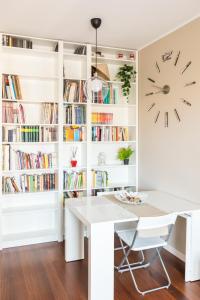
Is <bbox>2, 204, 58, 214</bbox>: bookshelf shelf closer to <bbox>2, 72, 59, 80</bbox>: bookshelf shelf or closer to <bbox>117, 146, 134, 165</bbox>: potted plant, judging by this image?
<bbox>117, 146, 134, 165</bbox>: potted plant

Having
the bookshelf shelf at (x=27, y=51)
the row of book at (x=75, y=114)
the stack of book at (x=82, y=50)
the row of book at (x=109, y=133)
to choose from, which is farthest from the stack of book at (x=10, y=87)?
the row of book at (x=109, y=133)

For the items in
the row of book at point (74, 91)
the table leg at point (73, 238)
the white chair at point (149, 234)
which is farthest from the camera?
the row of book at point (74, 91)

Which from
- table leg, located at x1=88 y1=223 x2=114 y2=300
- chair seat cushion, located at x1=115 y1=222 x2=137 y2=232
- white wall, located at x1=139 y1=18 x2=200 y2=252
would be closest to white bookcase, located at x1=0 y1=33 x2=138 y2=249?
white wall, located at x1=139 y1=18 x2=200 y2=252

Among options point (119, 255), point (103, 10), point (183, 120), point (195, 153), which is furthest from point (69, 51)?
point (119, 255)

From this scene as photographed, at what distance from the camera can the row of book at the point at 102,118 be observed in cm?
371

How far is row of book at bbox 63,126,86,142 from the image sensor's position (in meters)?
3.54

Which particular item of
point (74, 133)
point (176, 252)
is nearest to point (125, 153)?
point (74, 133)

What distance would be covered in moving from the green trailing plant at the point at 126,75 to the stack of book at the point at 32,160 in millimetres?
1385

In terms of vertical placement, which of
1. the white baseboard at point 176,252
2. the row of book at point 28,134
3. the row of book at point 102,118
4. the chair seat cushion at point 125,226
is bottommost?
the white baseboard at point 176,252

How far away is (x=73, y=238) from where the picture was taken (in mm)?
2914

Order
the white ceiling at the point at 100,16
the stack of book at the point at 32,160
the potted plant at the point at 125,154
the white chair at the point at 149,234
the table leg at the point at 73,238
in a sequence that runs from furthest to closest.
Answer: the potted plant at the point at 125,154 → the stack of book at the point at 32,160 → the table leg at the point at 73,238 → the white ceiling at the point at 100,16 → the white chair at the point at 149,234

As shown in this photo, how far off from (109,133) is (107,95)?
52 cm

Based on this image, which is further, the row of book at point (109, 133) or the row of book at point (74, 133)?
the row of book at point (109, 133)

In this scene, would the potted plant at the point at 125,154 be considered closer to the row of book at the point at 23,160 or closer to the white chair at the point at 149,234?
the row of book at the point at 23,160
